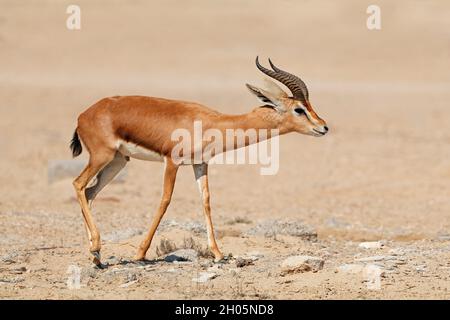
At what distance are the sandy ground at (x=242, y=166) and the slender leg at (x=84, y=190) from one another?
0.25 meters

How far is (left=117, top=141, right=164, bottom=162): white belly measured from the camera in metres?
10.2

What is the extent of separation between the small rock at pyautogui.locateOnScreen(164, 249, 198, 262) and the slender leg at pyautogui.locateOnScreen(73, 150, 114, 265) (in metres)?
0.80

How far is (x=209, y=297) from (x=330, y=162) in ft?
47.1

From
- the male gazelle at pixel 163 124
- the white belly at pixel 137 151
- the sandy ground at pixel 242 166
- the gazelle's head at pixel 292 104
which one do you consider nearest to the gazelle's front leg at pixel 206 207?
the male gazelle at pixel 163 124

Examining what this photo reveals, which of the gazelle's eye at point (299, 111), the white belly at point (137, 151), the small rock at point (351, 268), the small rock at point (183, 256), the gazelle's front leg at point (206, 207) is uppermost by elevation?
the gazelle's eye at point (299, 111)

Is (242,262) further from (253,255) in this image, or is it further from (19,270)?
(19,270)

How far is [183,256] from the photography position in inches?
410

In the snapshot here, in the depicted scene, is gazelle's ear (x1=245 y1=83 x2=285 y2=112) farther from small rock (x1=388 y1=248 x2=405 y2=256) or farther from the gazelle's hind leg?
small rock (x1=388 y1=248 x2=405 y2=256)

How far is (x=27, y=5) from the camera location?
166ft

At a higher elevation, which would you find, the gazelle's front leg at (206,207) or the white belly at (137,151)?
the white belly at (137,151)

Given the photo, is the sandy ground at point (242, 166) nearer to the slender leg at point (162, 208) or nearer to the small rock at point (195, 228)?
the small rock at point (195, 228)

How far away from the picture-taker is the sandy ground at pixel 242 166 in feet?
31.0

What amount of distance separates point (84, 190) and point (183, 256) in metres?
1.23

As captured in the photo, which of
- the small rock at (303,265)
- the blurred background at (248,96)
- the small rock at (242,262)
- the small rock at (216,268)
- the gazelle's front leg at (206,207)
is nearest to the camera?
the small rock at (303,265)
